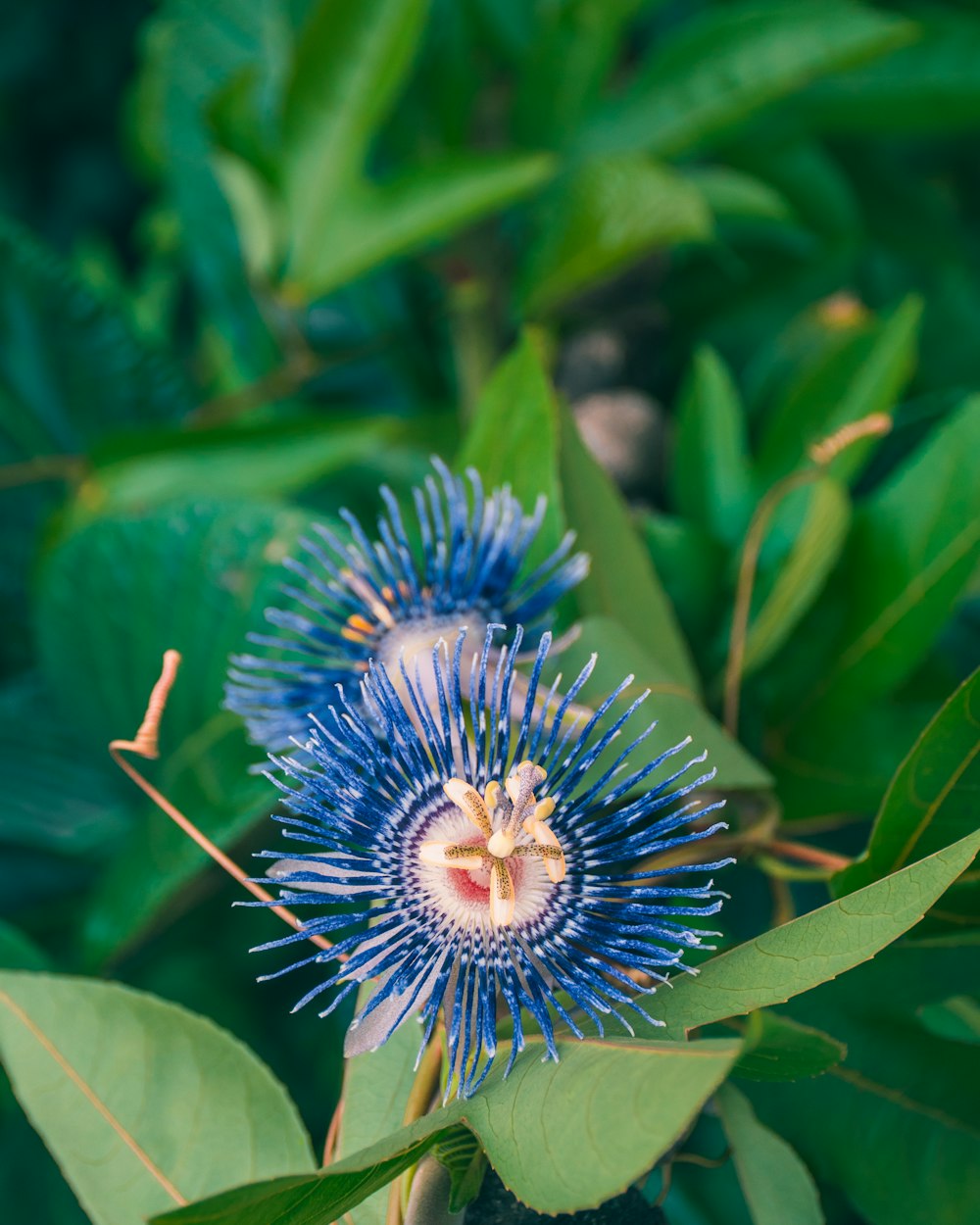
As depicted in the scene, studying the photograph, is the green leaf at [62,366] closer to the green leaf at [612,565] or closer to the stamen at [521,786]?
the green leaf at [612,565]

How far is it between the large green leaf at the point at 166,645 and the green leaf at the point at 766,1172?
0.77ft

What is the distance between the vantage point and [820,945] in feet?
0.99

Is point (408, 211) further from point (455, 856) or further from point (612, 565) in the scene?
point (455, 856)

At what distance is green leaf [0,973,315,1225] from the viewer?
37 cm

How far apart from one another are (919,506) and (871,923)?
292 millimetres

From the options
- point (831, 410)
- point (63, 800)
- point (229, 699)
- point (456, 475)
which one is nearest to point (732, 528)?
point (831, 410)

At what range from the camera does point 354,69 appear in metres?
0.70

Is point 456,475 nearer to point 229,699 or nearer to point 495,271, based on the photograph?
point 229,699

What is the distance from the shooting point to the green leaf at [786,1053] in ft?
0.96

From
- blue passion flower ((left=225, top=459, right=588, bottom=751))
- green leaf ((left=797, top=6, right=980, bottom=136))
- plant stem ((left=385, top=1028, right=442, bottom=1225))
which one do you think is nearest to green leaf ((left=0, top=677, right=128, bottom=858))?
blue passion flower ((left=225, top=459, right=588, bottom=751))

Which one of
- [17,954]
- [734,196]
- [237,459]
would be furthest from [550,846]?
[734,196]

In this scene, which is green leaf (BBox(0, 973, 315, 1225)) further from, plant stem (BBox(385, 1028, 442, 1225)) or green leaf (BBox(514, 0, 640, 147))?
green leaf (BBox(514, 0, 640, 147))

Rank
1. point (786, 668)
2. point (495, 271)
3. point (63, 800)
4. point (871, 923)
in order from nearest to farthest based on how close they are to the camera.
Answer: point (871, 923) < point (786, 668) < point (63, 800) < point (495, 271)

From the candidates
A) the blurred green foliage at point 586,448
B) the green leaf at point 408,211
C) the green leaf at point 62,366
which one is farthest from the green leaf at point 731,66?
the green leaf at point 62,366
